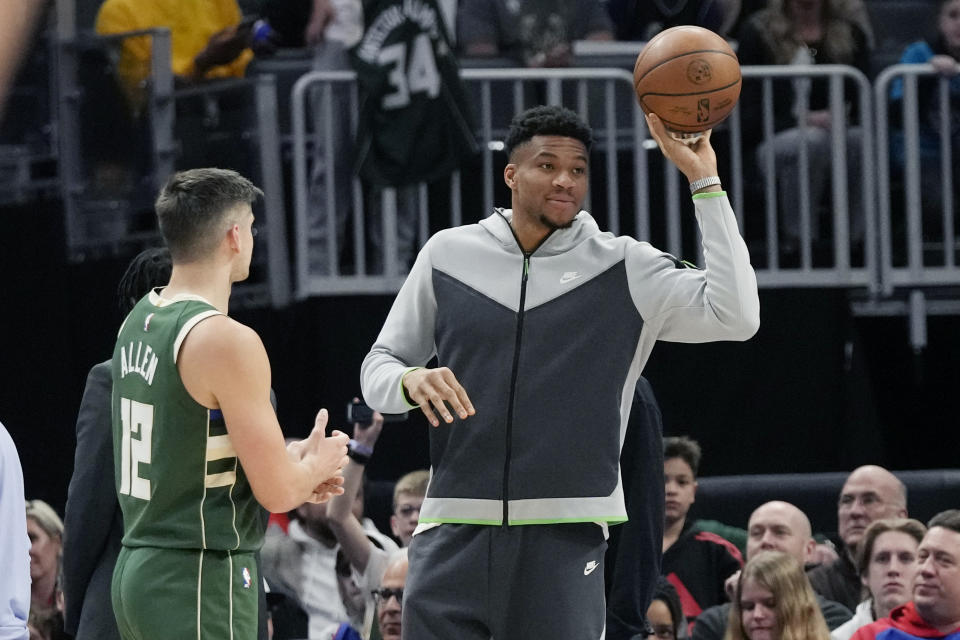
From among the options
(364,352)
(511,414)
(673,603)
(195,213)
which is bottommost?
(673,603)

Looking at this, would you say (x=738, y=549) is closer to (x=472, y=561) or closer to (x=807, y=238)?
(x=807, y=238)

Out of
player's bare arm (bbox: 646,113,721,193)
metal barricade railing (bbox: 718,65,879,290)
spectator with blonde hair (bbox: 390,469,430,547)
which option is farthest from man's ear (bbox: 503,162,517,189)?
metal barricade railing (bbox: 718,65,879,290)

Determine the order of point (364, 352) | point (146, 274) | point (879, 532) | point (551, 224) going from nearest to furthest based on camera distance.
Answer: point (551, 224)
point (146, 274)
point (879, 532)
point (364, 352)

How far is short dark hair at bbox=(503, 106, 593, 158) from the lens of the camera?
4469mm

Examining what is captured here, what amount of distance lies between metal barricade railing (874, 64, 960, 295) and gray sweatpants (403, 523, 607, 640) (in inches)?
203

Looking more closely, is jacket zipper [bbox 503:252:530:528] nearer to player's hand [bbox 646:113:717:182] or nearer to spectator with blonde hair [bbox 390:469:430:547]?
player's hand [bbox 646:113:717:182]

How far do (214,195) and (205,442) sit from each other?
573 mm

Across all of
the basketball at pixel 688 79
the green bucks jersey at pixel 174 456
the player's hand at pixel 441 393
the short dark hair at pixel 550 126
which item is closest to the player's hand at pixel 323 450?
the green bucks jersey at pixel 174 456

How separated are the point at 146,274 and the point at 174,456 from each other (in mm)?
937

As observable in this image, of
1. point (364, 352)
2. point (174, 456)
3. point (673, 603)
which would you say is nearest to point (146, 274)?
point (174, 456)

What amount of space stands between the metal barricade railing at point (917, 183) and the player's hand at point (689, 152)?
4810 mm

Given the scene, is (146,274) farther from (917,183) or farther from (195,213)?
(917,183)

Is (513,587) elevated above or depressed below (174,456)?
below

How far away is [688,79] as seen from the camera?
451 centimetres
